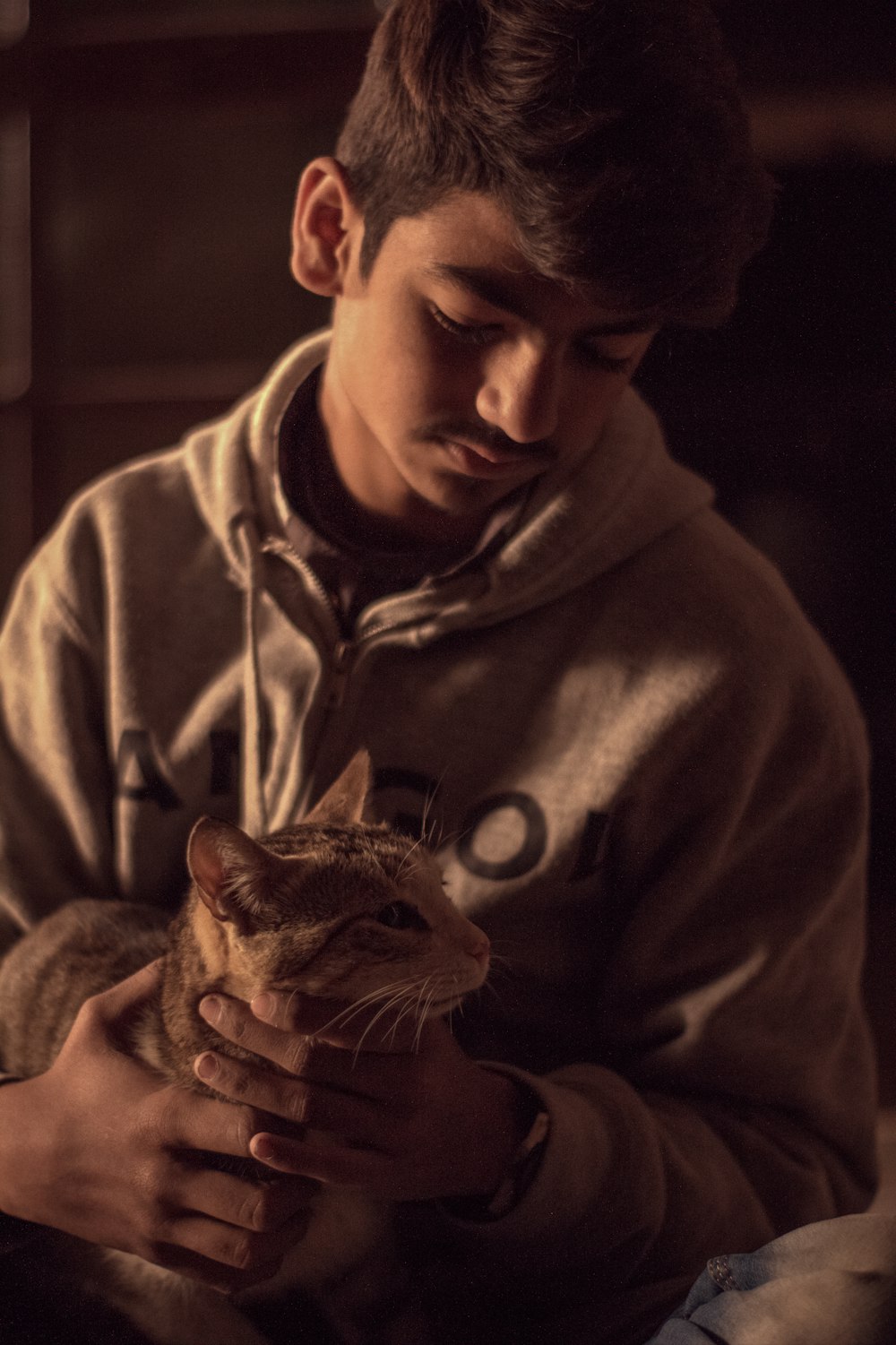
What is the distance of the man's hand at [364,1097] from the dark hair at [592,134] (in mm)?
409

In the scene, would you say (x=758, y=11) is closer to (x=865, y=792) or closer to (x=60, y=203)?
(x=865, y=792)

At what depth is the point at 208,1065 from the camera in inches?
22.9

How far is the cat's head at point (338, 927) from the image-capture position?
573 millimetres

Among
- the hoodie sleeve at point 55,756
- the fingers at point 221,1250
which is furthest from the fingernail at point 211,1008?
the hoodie sleeve at point 55,756

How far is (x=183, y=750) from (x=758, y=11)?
0.62 meters

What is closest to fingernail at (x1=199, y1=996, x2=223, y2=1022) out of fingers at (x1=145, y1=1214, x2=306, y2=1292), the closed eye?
fingers at (x1=145, y1=1214, x2=306, y2=1292)

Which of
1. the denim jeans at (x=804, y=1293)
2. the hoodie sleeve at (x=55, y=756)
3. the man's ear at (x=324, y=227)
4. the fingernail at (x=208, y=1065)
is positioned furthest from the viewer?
the hoodie sleeve at (x=55, y=756)

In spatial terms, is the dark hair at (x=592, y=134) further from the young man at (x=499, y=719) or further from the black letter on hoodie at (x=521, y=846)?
the black letter on hoodie at (x=521, y=846)

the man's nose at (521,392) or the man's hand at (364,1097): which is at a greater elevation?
the man's nose at (521,392)

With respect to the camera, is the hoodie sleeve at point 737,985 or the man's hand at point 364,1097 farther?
the hoodie sleeve at point 737,985

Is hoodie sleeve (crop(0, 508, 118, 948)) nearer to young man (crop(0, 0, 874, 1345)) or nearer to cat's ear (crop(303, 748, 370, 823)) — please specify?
young man (crop(0, 0, 874, 1345))

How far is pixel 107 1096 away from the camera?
2.09ft

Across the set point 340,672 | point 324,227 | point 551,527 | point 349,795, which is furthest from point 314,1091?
point 324,227

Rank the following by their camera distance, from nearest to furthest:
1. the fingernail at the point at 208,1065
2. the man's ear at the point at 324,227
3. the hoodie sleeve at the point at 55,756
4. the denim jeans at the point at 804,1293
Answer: the denim jeans at the point at 804,1293 → the fingernail at the point at 208,1065 → the man's ear at the point at 324,227 → the hoodie sleeve at the point at 55,756
